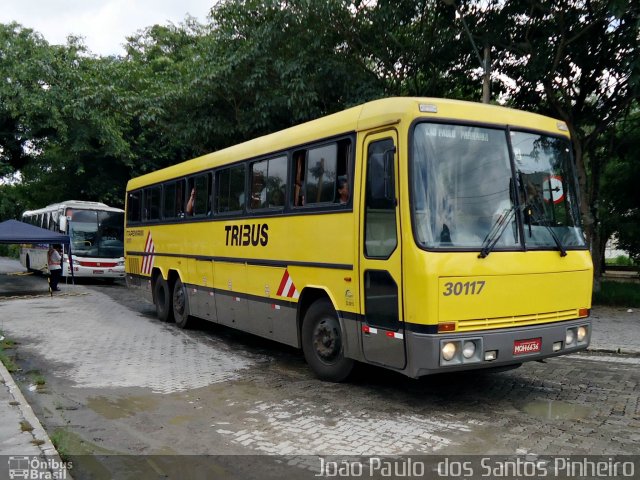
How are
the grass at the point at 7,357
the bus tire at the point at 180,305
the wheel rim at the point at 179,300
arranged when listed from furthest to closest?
1. the wheel rim at the point at 179,300
2. the bus tire at the point at 180,305
3. the grass at the point at 7,357

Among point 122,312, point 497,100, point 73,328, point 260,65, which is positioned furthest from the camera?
point 497,100

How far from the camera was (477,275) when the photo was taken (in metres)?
5.88

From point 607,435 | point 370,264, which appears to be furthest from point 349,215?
point 607,435

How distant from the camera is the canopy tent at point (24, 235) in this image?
17.8 metres

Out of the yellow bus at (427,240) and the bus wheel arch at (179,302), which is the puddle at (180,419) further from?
the bus wheel arch at (179,302)

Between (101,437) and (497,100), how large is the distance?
1468 cm

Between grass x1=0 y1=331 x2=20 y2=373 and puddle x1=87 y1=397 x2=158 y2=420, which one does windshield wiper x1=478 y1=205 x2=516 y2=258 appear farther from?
grass x1=0 y1=331 x2=20 y2=373

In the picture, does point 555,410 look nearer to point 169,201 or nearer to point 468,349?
point 468,349

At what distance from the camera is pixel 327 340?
7.39 meters

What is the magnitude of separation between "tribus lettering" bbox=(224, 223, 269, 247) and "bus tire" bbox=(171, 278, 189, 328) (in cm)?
250

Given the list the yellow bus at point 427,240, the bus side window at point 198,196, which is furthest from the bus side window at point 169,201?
the yellow bus at point 427,240

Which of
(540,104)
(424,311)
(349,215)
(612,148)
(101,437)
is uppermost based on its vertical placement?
(540,104)

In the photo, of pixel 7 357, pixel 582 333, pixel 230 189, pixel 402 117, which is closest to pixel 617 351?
pixel 582 333

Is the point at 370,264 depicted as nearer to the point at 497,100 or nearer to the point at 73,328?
the point at 73,328
